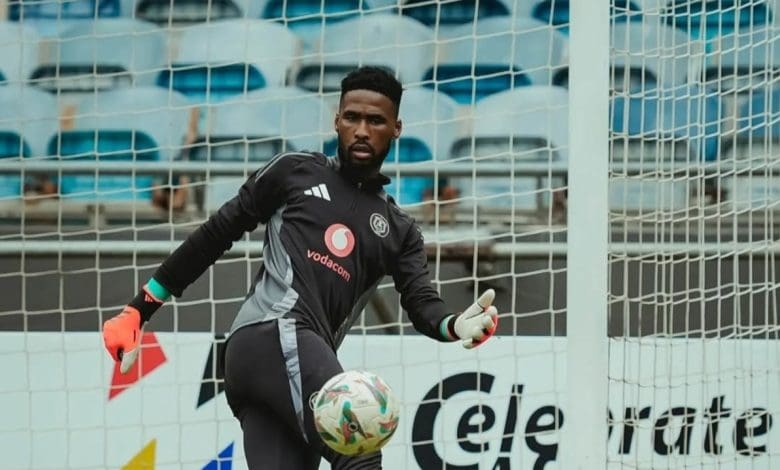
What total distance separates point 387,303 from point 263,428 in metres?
2.53

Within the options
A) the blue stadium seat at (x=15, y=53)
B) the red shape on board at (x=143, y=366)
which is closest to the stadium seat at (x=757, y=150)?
the red shape on board at (x=143, y=366)

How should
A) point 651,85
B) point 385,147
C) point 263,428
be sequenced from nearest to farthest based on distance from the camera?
point 263,428, point 385,147, point 651,85

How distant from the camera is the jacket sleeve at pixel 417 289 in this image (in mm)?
3303

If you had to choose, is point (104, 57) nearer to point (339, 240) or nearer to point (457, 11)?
point (457, 11)

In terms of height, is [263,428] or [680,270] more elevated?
[680,270]

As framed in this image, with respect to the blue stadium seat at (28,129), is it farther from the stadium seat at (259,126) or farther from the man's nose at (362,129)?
the man's nose at (362,129)

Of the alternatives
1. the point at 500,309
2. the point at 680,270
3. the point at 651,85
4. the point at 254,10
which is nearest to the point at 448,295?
the point at 500,309

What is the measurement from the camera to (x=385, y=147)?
339 cm

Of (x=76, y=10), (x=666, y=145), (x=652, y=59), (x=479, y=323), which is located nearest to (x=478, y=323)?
(x=479, y=323)

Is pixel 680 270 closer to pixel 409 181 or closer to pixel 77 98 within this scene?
pixel 409 181

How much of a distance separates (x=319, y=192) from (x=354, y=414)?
66 cm

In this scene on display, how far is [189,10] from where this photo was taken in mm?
7180

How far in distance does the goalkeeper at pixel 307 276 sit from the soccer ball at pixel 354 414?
10 cm

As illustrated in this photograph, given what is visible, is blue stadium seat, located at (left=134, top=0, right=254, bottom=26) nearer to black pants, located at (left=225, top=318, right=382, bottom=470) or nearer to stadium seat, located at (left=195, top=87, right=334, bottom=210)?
stadium seat, located at (left=195, top=87, right=334, bottom=210)
